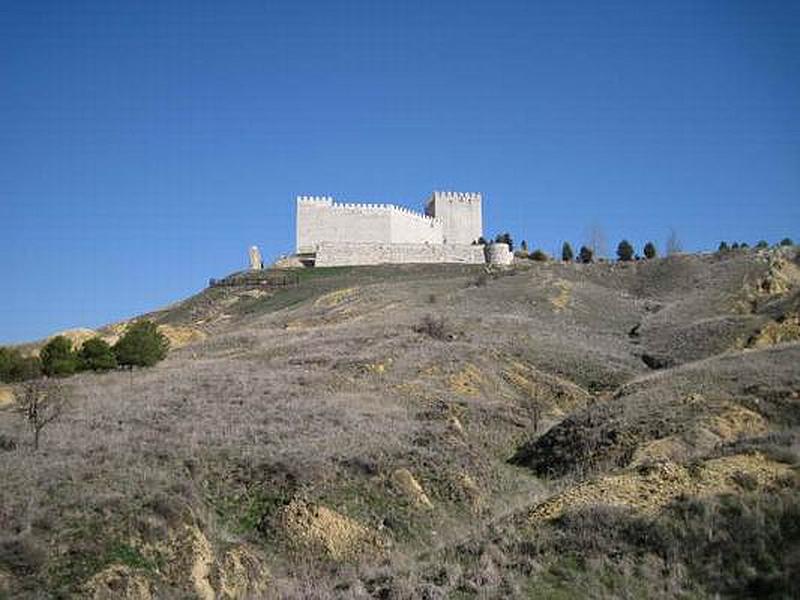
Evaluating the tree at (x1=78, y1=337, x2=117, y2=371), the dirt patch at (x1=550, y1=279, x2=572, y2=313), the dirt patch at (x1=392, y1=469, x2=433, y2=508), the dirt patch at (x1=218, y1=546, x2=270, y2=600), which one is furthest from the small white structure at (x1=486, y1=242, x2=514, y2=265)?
the dirt patch at (x1=218, y1=546, x2=270, y2=600)

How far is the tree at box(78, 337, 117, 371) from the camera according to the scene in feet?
115

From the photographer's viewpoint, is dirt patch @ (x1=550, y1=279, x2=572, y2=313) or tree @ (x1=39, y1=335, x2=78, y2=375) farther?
dirt patch @ (x1=550, y1=279, x2=572, y2=313)

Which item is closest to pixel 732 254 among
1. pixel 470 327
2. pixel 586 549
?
pixel 470 327

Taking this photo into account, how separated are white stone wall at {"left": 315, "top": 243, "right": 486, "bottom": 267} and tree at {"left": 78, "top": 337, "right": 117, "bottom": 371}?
1850 inches

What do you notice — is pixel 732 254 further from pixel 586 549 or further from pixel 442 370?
pixel 586 549

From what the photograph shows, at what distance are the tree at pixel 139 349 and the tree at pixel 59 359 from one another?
2041mm

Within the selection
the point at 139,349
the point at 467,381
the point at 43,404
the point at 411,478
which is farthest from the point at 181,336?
the point at 411,478

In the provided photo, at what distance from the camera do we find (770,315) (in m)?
38.8

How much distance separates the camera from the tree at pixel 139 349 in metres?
35.3

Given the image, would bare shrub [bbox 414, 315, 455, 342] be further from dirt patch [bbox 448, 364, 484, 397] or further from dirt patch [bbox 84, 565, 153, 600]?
dirt patch [bbox 84, 565, 153, 600]

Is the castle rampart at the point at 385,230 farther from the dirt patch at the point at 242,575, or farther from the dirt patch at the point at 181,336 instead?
the dirt patch at the point at 242,575

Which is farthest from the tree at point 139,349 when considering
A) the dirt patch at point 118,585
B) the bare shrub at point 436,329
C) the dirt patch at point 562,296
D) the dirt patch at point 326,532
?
the dirt patch at point 118,585

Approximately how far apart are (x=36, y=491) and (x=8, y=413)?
12.8m

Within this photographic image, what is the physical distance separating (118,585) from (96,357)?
2689 centimetres
